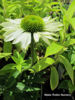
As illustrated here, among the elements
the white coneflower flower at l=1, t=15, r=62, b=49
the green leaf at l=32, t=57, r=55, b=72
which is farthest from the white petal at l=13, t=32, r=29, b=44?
the green leaf at l=32, t=57, r=55, b=72

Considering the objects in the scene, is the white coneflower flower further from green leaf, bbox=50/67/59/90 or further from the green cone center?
green leaf, bbox=50/67/59/90

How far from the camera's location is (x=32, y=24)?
50 cm

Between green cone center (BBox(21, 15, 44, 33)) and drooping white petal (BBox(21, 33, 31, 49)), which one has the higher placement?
green cone center (BBox(21, 15, 44, 33))

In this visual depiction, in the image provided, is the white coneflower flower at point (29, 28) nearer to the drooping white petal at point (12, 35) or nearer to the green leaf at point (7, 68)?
the drooping white petal at point (12, 35)

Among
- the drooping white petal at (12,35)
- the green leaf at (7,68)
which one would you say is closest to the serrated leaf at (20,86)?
the green leaf at (7,68)

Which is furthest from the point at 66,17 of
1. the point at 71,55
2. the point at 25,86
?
the point at 25,86

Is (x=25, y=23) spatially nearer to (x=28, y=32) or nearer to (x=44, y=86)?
(x=28, y=32)

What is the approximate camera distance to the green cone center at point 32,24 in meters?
0.49

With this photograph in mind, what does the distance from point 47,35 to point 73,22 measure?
3.7 inches

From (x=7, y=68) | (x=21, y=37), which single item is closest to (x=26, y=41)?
(x=21, y=37)

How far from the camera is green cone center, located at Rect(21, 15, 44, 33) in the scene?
0.49 meters

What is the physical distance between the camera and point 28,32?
0.49 meters

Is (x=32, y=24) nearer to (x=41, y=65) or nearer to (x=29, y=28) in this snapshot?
(x=29, y=28)

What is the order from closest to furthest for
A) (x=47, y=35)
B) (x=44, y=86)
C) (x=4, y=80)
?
(x=47, y=35) < (x=4, y=80) < (x=44, y=86)
